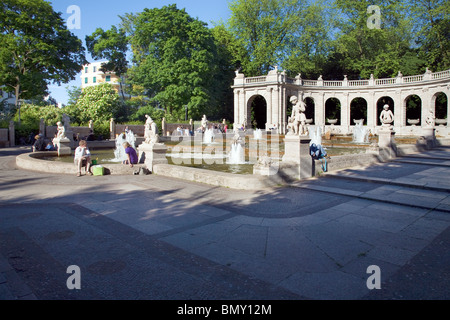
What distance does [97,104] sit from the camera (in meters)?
38.7

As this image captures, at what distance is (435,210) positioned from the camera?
700cm

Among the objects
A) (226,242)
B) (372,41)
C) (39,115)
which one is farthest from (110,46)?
(226,242)

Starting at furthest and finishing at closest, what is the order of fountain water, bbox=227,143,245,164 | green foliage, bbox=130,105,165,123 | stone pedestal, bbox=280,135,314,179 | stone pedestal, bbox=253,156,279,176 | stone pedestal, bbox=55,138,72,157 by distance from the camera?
green foliage, bbox=130,105,165,123
stone pedestal, bbox=55,138,72,157
fountain water, bbox=227,143,245,164
stone pedestal, bbox=280,135,314,179
stone pedestal, bbox=253,156,279,176

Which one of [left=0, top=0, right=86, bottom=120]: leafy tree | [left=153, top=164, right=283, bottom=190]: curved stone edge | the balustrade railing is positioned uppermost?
[left=0, top=0, right=86, bottom=120]: leafy tree

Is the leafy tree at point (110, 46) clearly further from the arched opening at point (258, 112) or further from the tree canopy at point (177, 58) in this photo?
the arched opening at point (258, 112)

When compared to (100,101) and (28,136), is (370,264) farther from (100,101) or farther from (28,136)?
(100,101)

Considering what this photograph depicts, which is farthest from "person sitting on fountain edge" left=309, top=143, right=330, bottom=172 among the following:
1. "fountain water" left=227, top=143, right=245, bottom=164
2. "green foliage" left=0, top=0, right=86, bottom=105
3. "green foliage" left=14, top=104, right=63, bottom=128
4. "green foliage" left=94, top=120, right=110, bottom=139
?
"green foliage" left=0, top=0, right=86, bottom=105

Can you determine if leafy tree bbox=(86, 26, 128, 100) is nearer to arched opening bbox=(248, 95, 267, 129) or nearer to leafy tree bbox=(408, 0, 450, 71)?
arched opening bbox=(248, 95, 267, 129)

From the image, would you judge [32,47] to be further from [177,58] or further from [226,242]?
[226,242]

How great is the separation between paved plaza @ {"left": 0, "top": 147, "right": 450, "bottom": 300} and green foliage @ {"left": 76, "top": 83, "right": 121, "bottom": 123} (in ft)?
103

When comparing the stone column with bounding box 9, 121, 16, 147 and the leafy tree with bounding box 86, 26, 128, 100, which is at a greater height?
the leafy tree with bounding box 86, 26, 128, 100

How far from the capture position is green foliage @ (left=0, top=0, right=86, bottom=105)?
113 feet
